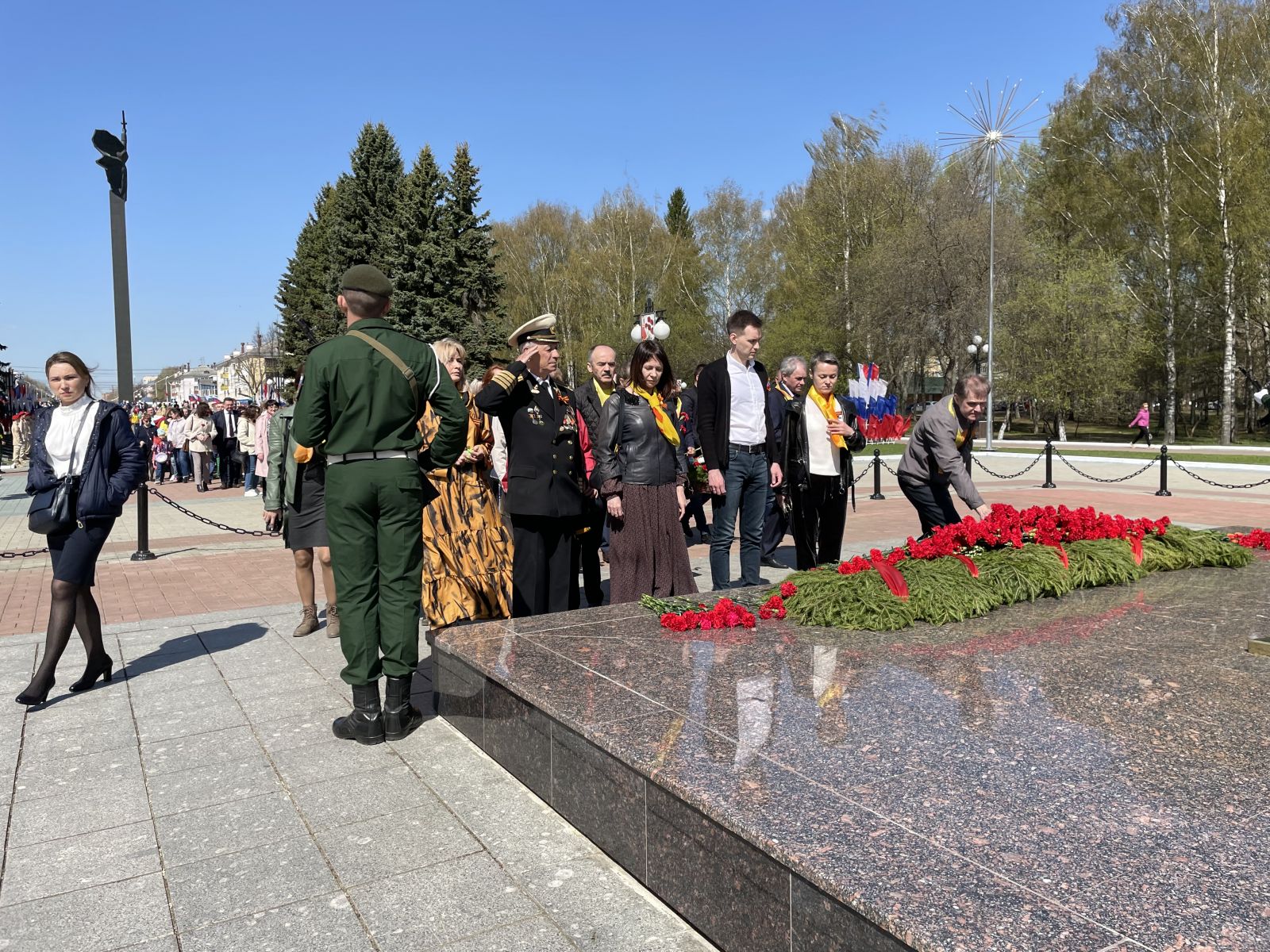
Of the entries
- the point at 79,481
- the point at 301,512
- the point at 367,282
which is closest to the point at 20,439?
the point at 301,512

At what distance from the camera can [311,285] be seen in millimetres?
53094

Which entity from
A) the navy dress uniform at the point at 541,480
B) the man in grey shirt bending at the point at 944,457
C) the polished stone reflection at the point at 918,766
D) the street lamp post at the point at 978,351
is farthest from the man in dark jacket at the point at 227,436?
the street lamp post at the point at 978,351

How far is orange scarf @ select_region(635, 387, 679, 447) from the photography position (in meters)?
5.98

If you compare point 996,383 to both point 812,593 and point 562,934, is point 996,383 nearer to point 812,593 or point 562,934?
point 812,593

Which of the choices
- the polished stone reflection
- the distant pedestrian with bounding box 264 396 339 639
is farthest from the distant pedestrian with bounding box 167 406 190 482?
the polished stone reflection

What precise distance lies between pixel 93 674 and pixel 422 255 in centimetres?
3854

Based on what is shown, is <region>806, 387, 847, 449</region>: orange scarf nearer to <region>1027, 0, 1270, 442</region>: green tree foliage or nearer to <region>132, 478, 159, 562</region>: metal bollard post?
<region>132, 478, 159, 562</region>: metal bollard post

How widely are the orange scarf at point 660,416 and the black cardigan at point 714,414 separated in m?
0.52

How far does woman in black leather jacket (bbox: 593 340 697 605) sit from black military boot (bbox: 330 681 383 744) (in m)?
1.89

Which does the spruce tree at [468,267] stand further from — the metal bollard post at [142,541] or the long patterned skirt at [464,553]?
the long patterned skirt at [464,553]

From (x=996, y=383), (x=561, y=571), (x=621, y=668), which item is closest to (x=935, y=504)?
(x=561, y=571)

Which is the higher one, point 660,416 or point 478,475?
point 660,416

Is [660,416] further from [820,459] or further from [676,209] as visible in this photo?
[676,209]

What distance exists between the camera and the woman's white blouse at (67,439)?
16.6 feet
